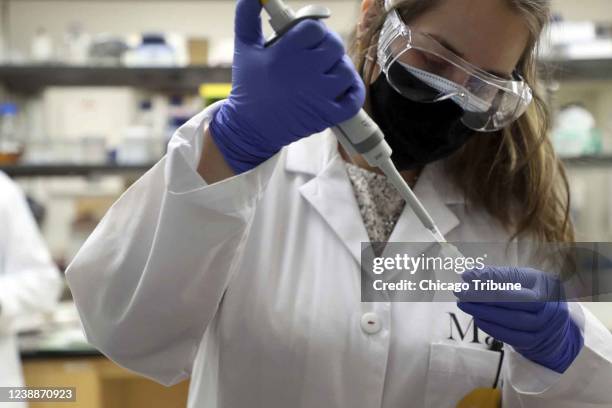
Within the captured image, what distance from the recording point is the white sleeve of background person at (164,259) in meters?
0.82

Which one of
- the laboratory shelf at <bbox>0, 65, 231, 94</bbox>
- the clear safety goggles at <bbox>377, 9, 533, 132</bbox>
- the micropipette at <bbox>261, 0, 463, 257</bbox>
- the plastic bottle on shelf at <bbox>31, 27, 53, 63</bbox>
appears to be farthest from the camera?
the plastic bottle on shelf at <bbox>31, 27, 53, 63</bbox>

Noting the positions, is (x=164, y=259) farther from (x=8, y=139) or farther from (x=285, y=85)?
(x=8, y=139)

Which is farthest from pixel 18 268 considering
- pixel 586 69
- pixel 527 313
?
pixel 586 69

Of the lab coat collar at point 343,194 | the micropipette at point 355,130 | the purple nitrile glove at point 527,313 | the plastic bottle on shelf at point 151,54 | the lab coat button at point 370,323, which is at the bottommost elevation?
the lab coat button at point 370,323

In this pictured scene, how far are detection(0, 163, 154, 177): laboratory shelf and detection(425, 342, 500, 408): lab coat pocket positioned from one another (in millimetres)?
2221

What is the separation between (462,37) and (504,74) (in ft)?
0.33

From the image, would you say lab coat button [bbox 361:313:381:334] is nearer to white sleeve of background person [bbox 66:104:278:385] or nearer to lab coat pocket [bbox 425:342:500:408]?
lab coat pocket [bbox 425:342:500:408]

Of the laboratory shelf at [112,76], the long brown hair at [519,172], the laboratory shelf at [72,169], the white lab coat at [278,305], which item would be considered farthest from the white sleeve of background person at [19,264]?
the long brown hair at [519,172]

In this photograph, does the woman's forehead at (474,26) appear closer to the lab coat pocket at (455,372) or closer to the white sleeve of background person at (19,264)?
the lab coat pocket at (455,372)

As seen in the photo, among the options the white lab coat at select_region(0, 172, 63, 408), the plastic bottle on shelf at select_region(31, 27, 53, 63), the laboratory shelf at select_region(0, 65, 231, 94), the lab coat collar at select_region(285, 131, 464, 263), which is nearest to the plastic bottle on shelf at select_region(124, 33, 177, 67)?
the laboratory shelf at select_region(0, 65, 231, 94)

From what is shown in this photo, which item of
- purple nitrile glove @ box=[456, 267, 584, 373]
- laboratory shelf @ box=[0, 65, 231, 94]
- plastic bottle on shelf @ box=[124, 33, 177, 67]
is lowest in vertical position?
purple nitrile glove @ box=[456, 267, 584, 373]

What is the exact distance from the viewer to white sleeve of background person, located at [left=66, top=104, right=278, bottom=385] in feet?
2.70

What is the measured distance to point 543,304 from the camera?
85 centimetres

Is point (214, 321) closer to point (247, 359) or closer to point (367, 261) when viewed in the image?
point (247, 359)
